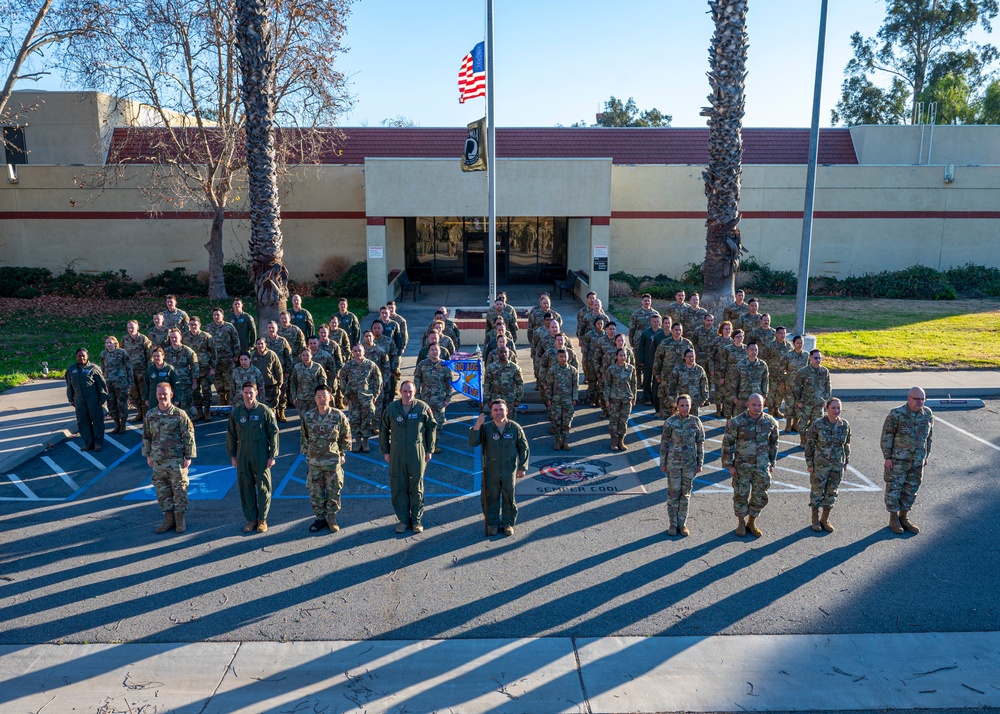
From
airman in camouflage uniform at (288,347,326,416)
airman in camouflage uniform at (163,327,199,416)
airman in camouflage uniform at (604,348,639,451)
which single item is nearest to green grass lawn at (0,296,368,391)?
airman in camouflage uniform at (163,327,199,416)

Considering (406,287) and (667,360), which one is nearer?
(667,360)

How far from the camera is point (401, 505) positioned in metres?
9.29

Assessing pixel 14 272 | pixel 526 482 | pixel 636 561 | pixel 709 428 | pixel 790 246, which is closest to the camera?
pixel 636 561

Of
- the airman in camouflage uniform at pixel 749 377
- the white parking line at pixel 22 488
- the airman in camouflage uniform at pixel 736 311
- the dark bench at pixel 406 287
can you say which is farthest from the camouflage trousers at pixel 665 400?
the dark bench at pixel 406 287

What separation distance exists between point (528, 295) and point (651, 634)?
68.4ft

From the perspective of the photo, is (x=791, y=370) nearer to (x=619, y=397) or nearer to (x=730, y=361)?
(x=730, y=361)

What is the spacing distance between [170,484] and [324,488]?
1.87m

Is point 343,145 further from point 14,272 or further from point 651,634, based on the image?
point 651,634

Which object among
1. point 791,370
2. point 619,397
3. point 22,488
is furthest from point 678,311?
point 22,488

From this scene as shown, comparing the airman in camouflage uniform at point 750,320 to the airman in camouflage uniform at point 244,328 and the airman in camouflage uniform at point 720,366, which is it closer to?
the airman in camouflage uniform at point 720,366

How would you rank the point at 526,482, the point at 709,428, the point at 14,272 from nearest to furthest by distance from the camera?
1. the point at 526,482
2. the point at 709,428
3. the point at 14,272

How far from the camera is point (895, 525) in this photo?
9.27 metres

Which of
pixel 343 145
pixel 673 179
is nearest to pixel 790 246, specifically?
pixel 673 179

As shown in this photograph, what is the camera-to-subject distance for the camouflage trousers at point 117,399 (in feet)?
42.5
